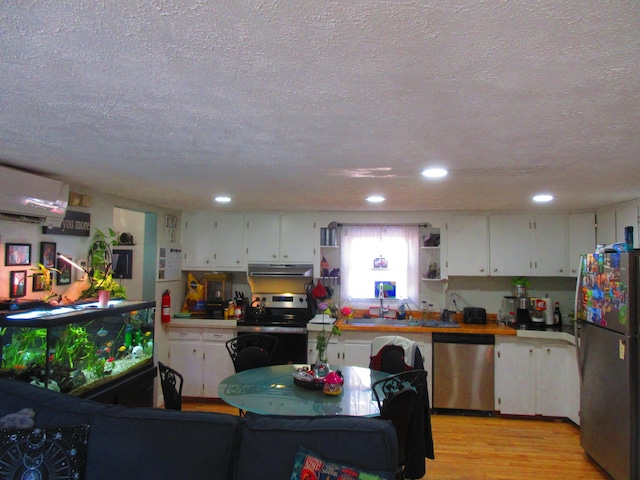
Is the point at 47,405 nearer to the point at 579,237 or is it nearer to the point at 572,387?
the point at 572,387

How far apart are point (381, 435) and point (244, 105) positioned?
57.3 inches

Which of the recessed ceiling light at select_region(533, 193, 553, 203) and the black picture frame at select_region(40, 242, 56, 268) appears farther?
the recessed ceiling light at select_region(533, 193, 553, 203)

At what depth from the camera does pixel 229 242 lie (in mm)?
5387

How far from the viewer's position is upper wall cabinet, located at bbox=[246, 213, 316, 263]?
529cm

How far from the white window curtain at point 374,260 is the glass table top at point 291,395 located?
2038mm

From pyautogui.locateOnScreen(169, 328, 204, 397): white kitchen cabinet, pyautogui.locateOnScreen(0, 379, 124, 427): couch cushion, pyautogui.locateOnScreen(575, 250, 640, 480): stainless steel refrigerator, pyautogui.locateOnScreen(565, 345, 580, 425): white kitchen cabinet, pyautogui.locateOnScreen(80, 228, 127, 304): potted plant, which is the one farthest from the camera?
pyautogui.locateOnScreen(169, 328, 204, 397): white kitchen cabinet

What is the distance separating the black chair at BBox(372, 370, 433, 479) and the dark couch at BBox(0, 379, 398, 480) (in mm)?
630

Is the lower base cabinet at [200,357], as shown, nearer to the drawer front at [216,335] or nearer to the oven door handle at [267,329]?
the drawer front at [216,335]

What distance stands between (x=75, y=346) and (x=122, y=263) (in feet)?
7.11

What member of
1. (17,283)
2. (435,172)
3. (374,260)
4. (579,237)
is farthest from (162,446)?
(579,237)

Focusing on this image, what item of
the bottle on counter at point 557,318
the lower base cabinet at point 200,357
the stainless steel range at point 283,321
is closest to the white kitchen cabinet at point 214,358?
the lower base cabinet at point 200,357

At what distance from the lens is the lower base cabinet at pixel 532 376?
181 inches

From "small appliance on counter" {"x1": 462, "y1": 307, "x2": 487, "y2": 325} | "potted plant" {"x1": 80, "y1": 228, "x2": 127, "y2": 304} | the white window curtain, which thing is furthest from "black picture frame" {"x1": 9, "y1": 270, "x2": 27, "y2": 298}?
"small appliance on counter" {"x1": 462, "y1": 307, "x2": 487, "y2": 325}

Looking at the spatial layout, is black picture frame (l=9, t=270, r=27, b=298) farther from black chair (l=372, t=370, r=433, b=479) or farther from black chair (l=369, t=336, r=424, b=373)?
black chair (l=369, t=336, r=424, b=373)
